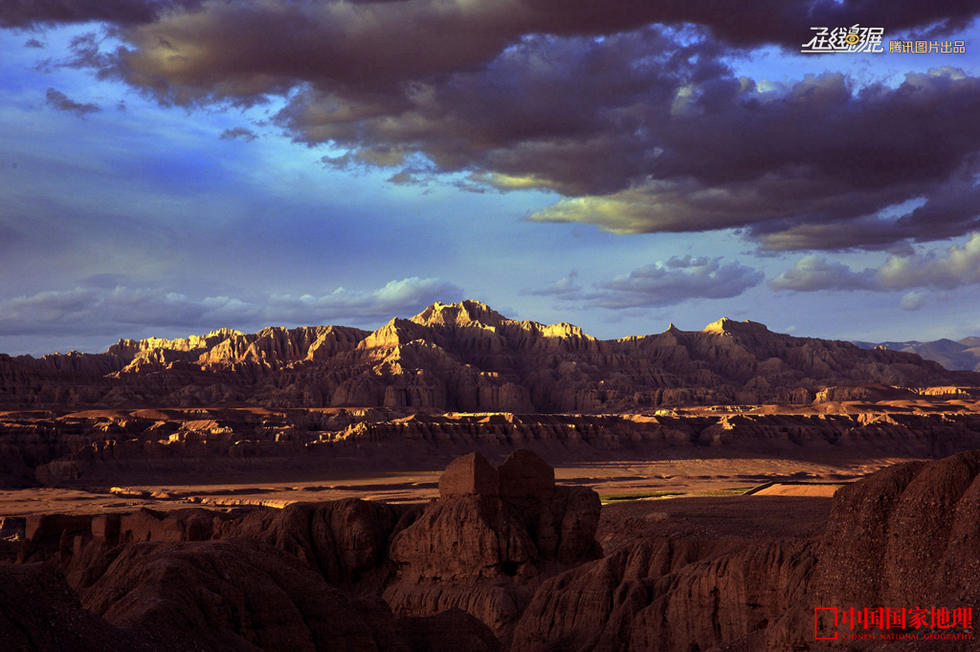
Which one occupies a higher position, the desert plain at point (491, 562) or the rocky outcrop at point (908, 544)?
the rocky outcrop at point (908, 544)

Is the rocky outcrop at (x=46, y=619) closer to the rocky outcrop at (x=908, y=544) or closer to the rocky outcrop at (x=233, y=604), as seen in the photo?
the rocky outcrop at (x=233, y=604)

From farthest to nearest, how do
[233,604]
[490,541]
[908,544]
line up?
[490,541] < [233,604] < [908,544]

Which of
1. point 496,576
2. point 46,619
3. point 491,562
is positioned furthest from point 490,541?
point 46,619

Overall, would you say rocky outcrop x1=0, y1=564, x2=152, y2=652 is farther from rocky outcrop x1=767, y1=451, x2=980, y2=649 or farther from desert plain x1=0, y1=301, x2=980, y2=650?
rocky outcrop x1=767, y1=451, x2=980, y2=649

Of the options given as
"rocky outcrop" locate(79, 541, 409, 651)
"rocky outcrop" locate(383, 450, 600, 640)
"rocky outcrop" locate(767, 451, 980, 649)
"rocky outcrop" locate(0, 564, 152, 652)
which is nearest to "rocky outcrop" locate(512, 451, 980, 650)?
"rocky outcrop" locate(767, 451, 980, 649)

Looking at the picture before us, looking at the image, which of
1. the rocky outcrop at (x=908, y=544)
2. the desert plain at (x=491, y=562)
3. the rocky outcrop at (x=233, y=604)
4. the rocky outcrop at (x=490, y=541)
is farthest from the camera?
the rocky outcrop at (x=490, y=541)

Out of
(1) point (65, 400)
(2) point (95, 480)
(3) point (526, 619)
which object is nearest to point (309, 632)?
(3) point (526, 619)

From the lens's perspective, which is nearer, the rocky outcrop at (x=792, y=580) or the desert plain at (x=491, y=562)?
the rocky outcrop at (x=792, y=580)

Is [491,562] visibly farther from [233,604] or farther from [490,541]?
[233,604]

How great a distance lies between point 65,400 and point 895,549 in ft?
576

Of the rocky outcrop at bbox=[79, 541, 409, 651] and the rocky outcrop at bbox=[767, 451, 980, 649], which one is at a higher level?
the rocky outcrop at bbox=[767, 451, 980, 649]

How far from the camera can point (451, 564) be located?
142ft

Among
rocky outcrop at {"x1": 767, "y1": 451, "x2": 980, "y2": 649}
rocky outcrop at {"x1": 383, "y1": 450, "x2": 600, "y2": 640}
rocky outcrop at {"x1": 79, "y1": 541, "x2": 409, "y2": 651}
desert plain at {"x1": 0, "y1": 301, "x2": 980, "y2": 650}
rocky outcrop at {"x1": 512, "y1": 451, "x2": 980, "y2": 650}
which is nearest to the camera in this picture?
rocky outcrop at {"x1": 767, "y1": 451, "x2": 980, "y2": 649}

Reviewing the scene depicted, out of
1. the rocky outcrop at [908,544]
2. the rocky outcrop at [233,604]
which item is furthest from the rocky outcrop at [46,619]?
the rocky outcrop at [908,544]
